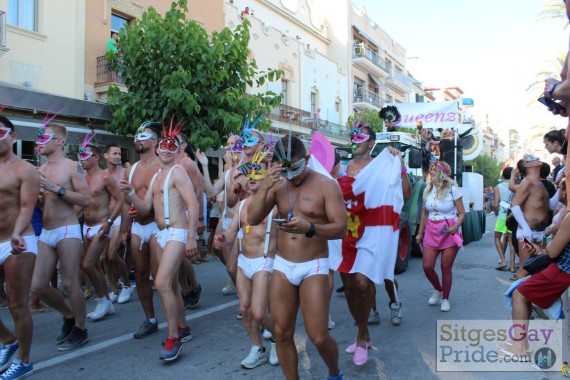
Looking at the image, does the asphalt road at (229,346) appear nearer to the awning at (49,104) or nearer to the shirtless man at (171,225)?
the shirtless man at (171,225)

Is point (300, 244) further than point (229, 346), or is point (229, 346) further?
point (229, 346)

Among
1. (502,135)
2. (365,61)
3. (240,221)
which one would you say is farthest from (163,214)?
(502,135)

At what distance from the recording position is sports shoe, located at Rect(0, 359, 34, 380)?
4047 millimetres

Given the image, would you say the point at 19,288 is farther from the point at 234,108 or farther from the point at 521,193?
the point at 234,108

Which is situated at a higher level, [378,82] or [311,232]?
[378,82]

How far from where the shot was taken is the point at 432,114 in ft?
44.1

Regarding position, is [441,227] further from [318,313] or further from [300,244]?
[318,313]

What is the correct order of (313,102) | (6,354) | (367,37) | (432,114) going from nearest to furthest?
(6,354), (432,114), (313,102), (367,37)

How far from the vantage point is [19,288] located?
4125 millimetres

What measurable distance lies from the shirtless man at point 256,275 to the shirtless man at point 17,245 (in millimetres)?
1639

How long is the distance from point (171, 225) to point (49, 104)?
7121 mm

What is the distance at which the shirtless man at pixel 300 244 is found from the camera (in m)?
3.37

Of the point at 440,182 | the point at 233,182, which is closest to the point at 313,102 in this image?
the point at 440,182

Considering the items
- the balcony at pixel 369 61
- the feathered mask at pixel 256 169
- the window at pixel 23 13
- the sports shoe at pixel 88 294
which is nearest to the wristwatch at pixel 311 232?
the feathered mask at pixel 256 169
